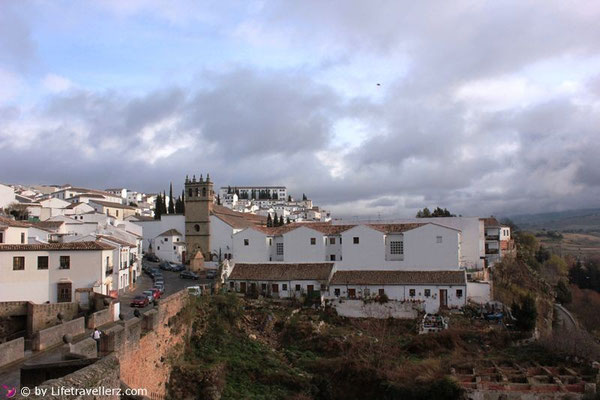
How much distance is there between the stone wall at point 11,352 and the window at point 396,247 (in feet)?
98.6

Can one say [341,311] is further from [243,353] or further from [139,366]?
[139,366]

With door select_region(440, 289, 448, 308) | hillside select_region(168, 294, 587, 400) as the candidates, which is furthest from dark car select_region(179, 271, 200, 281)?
door select_region(440, 289, 448, 308)

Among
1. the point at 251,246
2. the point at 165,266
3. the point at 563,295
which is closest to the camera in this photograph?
the point at 251,246

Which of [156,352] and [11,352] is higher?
[11,352]

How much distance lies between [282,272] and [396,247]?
954 centimetres

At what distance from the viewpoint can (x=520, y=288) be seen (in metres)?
45.6

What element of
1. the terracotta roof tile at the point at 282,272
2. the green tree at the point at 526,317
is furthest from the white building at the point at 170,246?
the green tree at the point at 526,317

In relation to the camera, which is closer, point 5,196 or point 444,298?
point 444,298

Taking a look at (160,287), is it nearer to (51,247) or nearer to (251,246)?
(51,247)

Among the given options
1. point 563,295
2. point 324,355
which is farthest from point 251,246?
point 563,295

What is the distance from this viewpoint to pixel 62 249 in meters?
28.0

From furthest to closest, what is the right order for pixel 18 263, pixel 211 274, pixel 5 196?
pixel 5 196 → pixel 211 274 → pixel 18 263

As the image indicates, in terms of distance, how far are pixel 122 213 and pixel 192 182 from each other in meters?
28.2

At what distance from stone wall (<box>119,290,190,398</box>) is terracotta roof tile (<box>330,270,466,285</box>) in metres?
16.3
